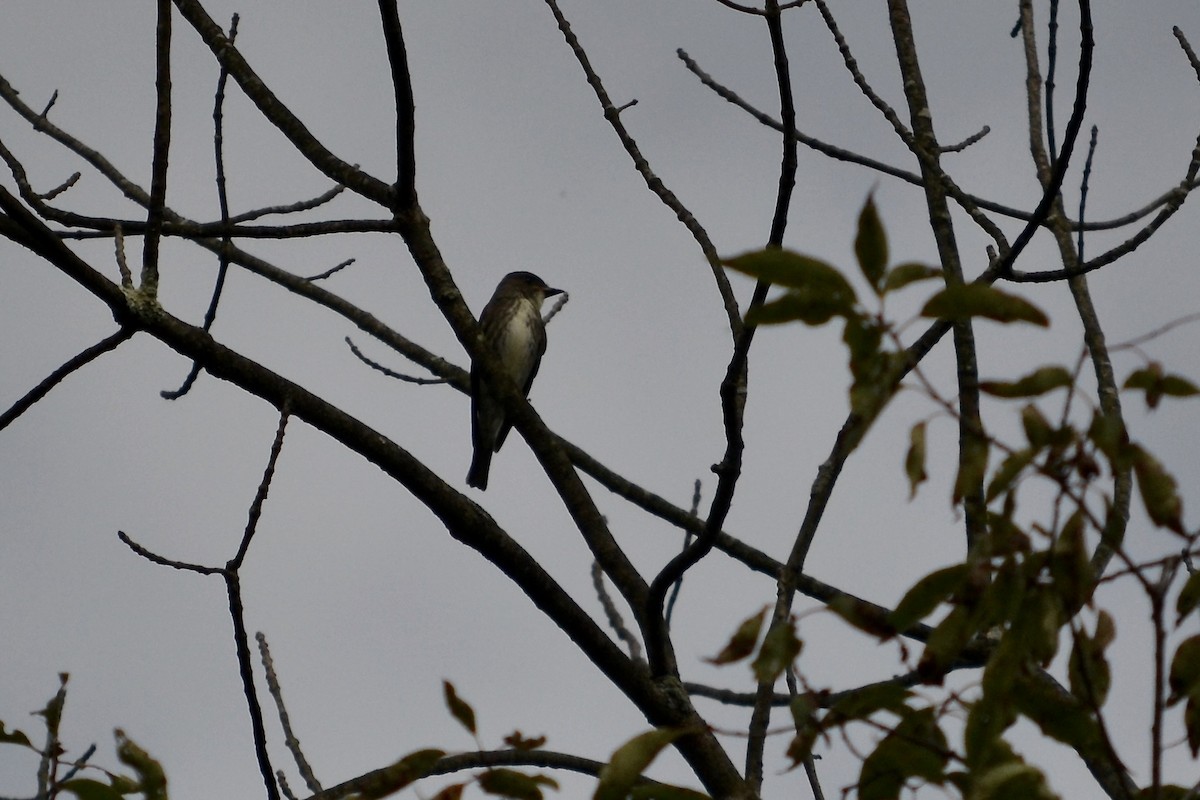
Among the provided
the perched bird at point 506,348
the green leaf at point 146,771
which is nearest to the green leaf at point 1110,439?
the green leaf at point 146,771

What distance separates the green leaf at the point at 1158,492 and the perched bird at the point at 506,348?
900 centimetres

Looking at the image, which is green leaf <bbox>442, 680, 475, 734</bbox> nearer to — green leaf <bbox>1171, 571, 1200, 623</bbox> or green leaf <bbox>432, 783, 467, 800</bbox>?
green leaf <bbox>432, 783, 467, 800</bbox>

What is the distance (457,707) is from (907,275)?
3.26 feet

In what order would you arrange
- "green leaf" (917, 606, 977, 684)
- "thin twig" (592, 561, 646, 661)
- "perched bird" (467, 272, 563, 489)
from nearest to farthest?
1. "green leaf" (917, 606, 977, 684)
2. "thin twig" (592, 561, 646, 661)
3. "perched bird" (467, 272, 563, 489)

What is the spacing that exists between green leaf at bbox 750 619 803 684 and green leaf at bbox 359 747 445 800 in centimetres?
49

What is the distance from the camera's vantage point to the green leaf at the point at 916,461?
162 centimetres

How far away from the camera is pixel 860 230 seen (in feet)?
4.81

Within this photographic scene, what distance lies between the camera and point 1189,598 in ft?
5.52

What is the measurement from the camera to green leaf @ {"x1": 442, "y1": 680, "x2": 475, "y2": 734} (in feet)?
6.71

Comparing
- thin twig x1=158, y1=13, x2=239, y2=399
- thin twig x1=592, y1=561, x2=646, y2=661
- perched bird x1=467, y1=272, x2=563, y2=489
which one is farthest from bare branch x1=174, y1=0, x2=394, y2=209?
perched bird x1=467, y1=272, x2=563, y2=489

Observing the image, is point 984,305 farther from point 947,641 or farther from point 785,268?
point 947,641

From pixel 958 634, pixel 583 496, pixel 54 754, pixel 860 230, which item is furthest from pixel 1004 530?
pixel 583 496

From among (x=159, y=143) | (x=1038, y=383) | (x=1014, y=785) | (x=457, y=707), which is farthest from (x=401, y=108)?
(x=1014, y=785)

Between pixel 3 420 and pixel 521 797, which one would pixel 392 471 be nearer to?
pixel 3 420
